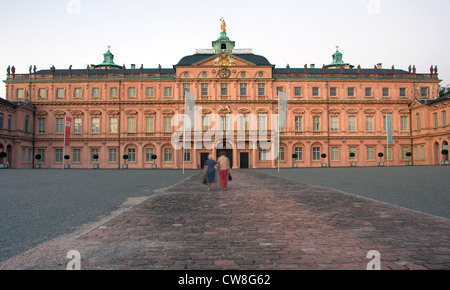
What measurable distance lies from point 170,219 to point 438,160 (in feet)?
155

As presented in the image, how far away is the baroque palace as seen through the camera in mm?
45531

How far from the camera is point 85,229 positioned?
6.38 metres

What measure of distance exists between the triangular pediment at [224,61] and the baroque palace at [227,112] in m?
0.15

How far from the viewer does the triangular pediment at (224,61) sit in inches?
1793

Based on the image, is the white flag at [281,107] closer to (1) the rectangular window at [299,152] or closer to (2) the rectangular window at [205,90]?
(1) the rectangular window at [299,152]

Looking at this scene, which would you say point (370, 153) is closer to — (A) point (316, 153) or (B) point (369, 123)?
(B) point (369, 123)

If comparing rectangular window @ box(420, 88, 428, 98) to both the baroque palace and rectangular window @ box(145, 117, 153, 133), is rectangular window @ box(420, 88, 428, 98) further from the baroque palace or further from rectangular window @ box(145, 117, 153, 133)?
rectangular window @ box(145, 117, 153, 133)

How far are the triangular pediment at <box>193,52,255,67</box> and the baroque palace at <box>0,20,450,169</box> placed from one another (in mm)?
146

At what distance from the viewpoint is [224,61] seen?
45.6m

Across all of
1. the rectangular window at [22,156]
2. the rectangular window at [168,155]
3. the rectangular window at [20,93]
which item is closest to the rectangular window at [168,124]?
the rectangular window at [168,155]

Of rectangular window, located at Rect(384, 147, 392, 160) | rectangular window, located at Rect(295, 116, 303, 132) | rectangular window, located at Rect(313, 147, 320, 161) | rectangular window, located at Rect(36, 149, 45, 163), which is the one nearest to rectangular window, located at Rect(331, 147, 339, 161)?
rectangular window, located at Rect(313, 147, 320, 161)
